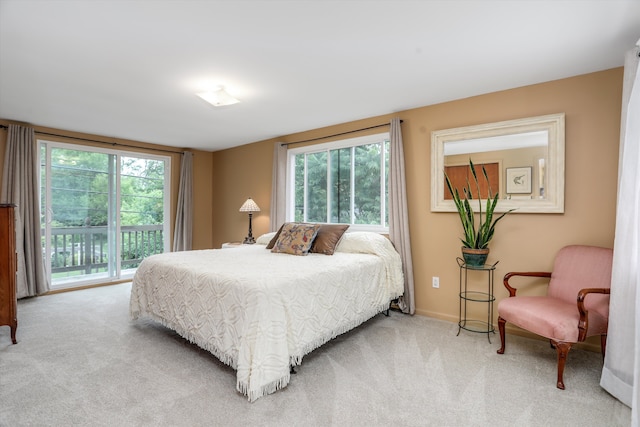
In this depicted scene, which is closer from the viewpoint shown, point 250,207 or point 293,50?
point 293,50

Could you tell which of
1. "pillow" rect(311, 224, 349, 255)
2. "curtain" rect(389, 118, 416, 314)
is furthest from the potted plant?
"pillow" rect(311, 224, 349, 255)

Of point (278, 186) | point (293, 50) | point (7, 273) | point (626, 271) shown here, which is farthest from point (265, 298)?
point (278, 186)

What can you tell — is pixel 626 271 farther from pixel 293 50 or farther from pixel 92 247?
pixel 92 247

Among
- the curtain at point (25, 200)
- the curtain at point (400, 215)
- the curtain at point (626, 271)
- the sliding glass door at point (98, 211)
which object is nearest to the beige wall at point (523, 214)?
the curtain at point (400, 215)

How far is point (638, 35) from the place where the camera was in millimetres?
2072

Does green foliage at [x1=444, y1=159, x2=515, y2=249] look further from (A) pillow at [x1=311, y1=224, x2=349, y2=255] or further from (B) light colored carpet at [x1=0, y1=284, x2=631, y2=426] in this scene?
(A) pillow at [x1=311, y1=224, x2=349, y2=255]

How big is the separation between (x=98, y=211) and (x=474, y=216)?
5270mm

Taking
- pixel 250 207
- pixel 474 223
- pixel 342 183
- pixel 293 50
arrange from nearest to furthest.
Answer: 1. pixel 293 50
2. pixel 474 223
3. pixel 342 183
4. pixel 250 207

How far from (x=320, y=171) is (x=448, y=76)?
221cm

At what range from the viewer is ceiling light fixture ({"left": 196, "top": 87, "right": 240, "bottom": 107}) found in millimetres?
2938

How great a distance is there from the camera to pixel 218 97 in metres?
2.95

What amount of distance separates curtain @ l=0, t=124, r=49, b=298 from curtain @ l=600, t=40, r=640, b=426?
588 centimetres

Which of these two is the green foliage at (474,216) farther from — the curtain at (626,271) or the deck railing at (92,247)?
the deck railing at (92,247)

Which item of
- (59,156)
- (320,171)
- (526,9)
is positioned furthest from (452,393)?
(59,156)
